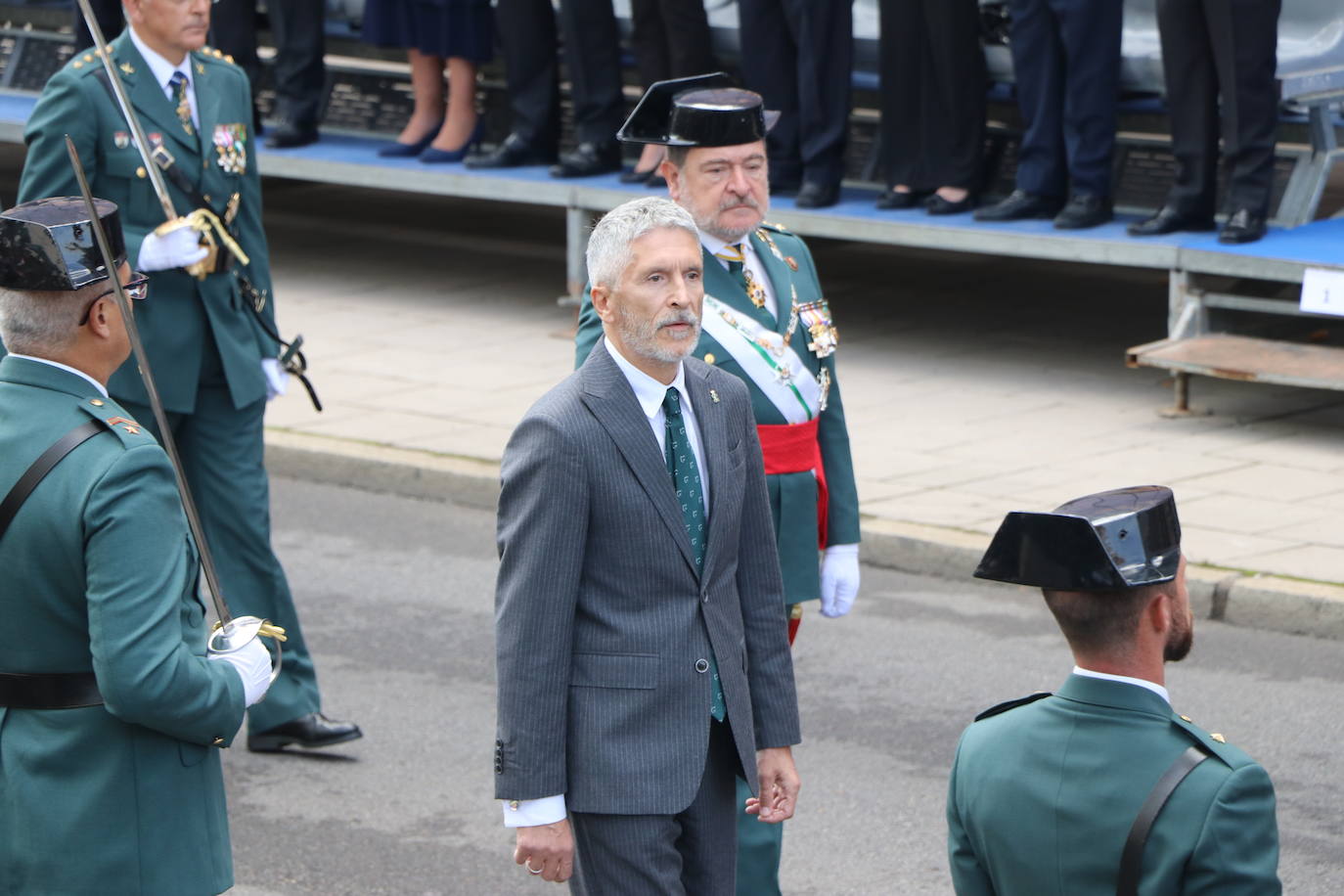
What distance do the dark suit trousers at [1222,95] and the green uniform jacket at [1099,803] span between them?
7224mm

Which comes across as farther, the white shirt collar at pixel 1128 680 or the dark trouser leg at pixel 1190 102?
the dark trouser leg at pixel 1190 102

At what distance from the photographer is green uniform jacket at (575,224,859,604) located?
16.0ft

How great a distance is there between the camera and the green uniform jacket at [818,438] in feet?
16.0

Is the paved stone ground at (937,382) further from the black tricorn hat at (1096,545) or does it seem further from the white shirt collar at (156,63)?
the black tricorn hat at (1096,545)

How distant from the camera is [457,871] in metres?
5.50

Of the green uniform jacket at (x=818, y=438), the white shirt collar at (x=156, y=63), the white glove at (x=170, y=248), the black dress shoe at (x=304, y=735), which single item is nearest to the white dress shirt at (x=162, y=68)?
the white shirt collar at (x=156, y=63)

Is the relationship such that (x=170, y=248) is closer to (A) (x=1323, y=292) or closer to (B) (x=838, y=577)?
(B) (x=838, y=577)

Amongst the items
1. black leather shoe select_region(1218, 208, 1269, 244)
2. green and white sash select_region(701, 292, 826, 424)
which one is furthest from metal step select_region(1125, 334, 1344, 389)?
green and white sash select_region(701, 292, 826, 424)

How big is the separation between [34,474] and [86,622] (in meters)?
0.25

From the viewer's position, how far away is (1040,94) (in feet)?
34.7

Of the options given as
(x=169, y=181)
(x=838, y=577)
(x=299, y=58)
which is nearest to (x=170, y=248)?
(x=169, y=181)

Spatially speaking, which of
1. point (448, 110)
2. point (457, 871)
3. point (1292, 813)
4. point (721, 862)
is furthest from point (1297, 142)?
point (721, 862)

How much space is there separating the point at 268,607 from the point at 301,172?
292 inches

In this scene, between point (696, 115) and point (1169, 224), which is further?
point (1169, 224)
